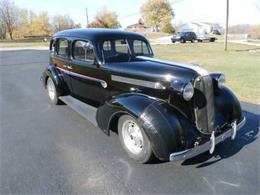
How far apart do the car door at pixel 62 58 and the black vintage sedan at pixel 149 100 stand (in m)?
0.45

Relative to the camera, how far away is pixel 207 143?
3342mm

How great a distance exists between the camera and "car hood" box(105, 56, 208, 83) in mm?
3547

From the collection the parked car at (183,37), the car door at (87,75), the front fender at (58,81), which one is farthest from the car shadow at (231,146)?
the parked car at (183,37)

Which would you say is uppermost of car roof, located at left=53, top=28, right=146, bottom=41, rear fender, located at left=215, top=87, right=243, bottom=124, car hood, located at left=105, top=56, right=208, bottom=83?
car roof, located at left=53, top=28, right=146, bottom=41

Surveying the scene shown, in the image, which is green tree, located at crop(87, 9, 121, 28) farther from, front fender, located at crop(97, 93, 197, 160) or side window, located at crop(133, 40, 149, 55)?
front fender, located at crop(97, 93, 197, 160)

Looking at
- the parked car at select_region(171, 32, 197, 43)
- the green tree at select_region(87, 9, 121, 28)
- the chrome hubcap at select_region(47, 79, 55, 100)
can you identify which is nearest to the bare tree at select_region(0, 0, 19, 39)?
the green tree at select_region(87, 9, 121, 28)

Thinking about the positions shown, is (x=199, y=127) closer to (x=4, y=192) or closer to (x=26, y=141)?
(x=4, y=192)

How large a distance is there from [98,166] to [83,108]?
1.66 metres

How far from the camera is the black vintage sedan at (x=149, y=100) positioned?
3.27 m

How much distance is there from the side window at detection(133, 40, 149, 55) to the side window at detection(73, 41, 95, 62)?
0.86 metres

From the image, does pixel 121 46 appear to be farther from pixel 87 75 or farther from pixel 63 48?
pixel 63 48

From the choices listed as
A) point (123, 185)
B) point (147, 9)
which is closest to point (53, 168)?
point (123, 185)

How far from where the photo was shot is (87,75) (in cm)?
489

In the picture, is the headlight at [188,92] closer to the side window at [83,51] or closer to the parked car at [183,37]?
the side window at [83,51]
